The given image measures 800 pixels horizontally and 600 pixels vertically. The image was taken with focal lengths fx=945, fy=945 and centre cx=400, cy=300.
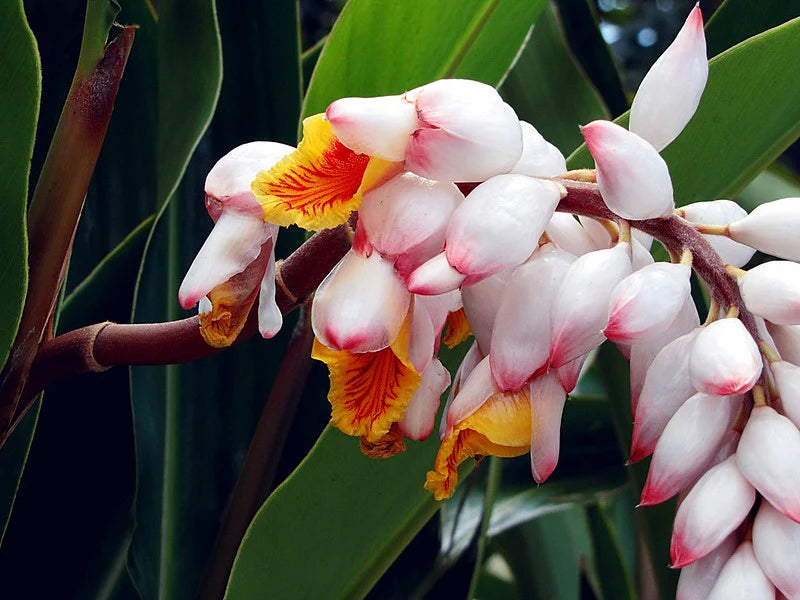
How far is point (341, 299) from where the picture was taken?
0.37 meters

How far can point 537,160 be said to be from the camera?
0.39 metres

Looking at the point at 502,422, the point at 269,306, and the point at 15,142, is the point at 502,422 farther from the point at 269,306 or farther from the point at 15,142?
the point at 15,142

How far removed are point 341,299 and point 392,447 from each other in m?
0.11

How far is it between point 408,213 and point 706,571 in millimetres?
181

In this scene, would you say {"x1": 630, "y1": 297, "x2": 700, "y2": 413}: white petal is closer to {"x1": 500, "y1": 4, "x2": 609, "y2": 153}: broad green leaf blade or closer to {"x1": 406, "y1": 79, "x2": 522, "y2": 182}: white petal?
{"x1": 406, "y1": 79, "x2": 522, "y2": 182}: white petal

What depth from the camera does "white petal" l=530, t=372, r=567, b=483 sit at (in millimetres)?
396

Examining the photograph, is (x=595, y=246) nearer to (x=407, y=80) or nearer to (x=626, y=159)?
(x=626, y=159)

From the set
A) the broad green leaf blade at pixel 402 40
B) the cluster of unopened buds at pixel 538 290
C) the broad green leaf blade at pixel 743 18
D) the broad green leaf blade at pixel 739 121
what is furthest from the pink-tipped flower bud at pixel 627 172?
the broad green leaf blade at pixel 743 18

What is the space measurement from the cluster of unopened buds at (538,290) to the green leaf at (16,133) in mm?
123

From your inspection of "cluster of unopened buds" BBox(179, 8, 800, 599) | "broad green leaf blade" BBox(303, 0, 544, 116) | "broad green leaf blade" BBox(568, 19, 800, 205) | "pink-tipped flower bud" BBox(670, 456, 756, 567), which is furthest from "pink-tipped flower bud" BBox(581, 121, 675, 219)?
"broad green leaf blade" BBox(303, 0, 544, 116)

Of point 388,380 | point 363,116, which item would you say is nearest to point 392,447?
point 388,380

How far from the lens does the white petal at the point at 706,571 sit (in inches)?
14.4

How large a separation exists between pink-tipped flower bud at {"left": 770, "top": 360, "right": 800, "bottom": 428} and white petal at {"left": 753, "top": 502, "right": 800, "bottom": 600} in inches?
1.5

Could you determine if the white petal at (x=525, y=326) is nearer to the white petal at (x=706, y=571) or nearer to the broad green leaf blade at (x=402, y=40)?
the white petal at (x=706, y=571)
